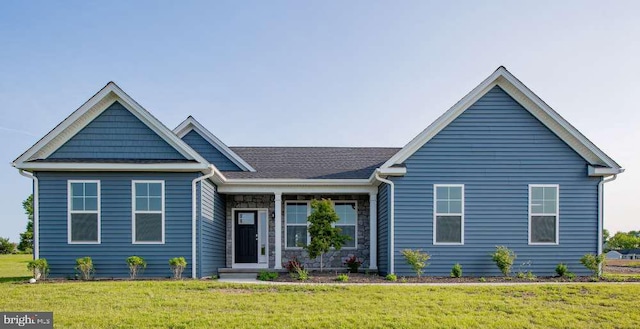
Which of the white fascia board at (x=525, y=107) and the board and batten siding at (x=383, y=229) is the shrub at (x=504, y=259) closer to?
the board and batten siding at (x=383, y=229)

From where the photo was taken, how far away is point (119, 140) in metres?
13.7

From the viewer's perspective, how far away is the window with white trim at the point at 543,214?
14.3 m

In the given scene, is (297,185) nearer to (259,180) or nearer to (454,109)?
(259,180)

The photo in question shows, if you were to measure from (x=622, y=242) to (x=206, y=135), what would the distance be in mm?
51398

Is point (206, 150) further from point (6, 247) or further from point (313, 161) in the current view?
point (6, 247)

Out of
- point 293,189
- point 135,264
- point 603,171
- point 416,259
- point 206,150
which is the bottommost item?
point 135,264

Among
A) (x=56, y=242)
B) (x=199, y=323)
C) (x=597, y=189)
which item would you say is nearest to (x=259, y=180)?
(x=56, y=242)

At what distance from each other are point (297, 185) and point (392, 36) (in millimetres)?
5225

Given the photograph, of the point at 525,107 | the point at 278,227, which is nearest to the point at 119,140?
the point at 278,227

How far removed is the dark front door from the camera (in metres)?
17.5

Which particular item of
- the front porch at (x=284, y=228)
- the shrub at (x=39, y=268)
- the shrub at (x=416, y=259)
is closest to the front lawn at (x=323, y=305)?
the shrub at (x=39, y=268)

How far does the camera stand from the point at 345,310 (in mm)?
9125

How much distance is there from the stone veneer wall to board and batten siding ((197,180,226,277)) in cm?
51

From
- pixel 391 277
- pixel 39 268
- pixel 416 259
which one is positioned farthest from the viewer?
pixel 416 259
